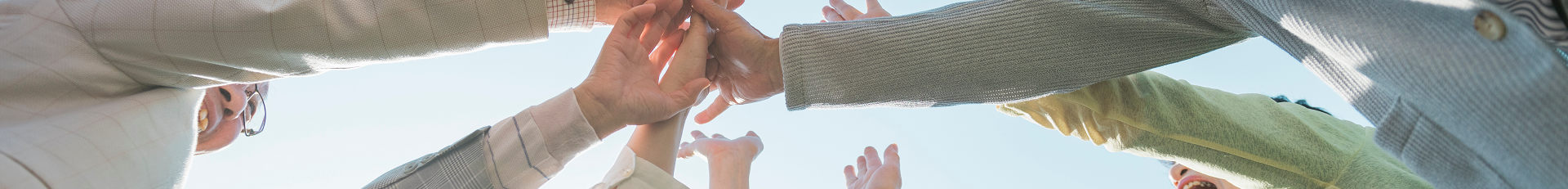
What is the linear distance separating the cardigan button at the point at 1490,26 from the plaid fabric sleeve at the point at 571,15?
2.96ft

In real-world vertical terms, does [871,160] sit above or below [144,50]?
below

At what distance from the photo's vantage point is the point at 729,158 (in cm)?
162

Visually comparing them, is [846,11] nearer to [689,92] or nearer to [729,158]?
[729,158]

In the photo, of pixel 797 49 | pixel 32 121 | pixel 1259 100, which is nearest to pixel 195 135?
pixel 32 121

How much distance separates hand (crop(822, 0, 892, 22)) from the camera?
4.78 ft

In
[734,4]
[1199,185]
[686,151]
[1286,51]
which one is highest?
[734,4]

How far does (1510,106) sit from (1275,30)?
26cm

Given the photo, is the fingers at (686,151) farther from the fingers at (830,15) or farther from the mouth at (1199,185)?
the mouth at (1199,185)

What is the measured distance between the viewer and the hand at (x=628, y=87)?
1.04 metres

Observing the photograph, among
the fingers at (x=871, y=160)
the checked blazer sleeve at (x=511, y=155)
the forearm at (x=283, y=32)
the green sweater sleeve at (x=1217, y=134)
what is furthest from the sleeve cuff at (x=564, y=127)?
the fingers at (x=871, y=160)

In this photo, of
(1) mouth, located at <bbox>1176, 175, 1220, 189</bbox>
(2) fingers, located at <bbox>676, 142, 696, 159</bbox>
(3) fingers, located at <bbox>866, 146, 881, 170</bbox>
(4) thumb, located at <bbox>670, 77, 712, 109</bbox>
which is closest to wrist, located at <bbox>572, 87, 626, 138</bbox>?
(4) thumb, located at <bbox>670, 77, 712, 109</bbox>

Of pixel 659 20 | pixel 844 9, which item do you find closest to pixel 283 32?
pixel 659 20

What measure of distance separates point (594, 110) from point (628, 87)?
56 millimetres

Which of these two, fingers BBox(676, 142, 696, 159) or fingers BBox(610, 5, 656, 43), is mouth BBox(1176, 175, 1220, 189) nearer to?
fingers BBox(676, 142, 696, 159)
